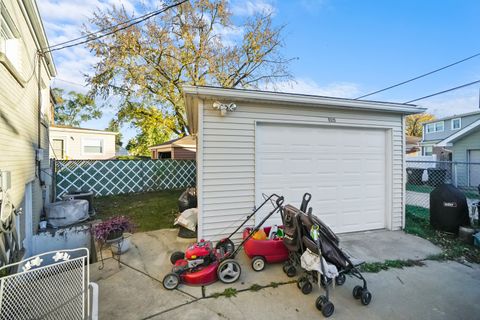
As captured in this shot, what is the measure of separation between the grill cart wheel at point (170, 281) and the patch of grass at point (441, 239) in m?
3.83

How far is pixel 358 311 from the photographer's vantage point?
2.38 meters

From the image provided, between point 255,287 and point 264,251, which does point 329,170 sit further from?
point 255,287

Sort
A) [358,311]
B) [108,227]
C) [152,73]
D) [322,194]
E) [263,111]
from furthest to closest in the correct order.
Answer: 1. [152,73]
2. [322,194]
3. [263,111]
4. [108,227]
5. [358,311]

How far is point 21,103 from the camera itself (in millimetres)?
3307

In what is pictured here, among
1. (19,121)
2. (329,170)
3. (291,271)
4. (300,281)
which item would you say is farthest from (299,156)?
(19,121)

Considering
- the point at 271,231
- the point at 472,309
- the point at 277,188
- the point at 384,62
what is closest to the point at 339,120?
the point at 277,188

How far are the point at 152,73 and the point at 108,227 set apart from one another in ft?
32.4

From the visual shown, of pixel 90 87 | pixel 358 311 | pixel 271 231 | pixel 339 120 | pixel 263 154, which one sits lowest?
pixel 358 311

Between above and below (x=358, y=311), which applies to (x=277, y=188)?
above

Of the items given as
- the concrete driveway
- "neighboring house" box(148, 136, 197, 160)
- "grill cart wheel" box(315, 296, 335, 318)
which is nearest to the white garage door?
the concrete driveway

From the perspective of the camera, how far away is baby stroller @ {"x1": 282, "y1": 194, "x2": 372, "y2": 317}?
2.33 metres

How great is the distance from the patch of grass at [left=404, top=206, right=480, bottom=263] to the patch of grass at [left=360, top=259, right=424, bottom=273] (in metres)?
0.42

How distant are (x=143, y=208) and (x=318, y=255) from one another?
5.70m

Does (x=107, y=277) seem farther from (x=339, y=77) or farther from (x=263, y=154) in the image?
(x=339, y=77)
